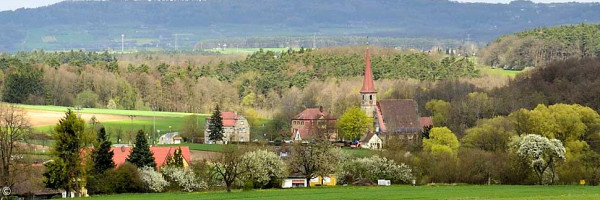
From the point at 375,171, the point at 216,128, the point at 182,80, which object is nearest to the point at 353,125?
the point at 216,128

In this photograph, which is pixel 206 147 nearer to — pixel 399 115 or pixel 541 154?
pixel 399 115

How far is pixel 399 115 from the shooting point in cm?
11838

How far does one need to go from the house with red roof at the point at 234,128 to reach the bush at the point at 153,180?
139 feet

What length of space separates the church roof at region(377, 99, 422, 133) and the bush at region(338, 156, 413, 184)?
33782mm

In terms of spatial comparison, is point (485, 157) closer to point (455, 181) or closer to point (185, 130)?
point (455, 181)

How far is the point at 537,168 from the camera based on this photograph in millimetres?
79188

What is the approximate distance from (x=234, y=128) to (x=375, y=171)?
45.0m

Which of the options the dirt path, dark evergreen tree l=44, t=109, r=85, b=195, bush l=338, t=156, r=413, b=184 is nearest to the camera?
dark evergreen tree l=44, t=109, r=85, b=195

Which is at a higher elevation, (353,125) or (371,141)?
(353,125)

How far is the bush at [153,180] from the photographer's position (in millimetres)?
73875

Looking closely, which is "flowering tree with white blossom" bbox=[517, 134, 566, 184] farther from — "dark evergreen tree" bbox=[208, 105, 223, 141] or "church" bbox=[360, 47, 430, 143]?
"dark evergreen tree" bbox=[208, 105, 223, 141]

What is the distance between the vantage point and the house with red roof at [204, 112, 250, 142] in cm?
11921

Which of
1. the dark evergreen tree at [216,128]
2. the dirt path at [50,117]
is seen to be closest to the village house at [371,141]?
the dark evergreen tree at [216,128]

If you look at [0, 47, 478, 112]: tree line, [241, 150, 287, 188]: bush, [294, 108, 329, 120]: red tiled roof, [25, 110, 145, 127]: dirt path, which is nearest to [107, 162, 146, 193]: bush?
[241, 150, 287, 188]: bush
